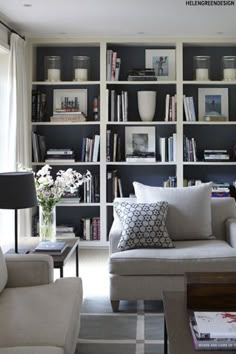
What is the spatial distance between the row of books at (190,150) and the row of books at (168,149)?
139 mm

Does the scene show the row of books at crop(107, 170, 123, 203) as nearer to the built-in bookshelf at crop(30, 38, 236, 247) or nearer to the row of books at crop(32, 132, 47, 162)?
the built-in bookshelf at crop(30, 38, 236, 247)

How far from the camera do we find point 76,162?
606 cm

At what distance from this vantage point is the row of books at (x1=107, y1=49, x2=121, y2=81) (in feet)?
19.6


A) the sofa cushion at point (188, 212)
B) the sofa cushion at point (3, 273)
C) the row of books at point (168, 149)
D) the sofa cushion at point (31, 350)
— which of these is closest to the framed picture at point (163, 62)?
the row of books at point (168, 149)

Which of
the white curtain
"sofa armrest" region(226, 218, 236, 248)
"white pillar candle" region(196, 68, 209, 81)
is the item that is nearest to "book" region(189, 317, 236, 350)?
"sofa armrest" region(226, 218, 236, 248)

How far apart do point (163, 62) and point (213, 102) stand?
75 centimetres

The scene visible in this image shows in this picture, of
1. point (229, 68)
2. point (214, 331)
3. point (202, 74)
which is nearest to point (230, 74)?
point (229, 68)

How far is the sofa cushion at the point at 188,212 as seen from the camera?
423cm

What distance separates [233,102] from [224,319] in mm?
4261

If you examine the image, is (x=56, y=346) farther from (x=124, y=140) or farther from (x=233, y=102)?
(x=233, y=102)

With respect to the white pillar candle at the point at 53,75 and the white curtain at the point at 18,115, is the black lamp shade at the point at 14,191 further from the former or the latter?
the white pillar candle at the point at 53,75

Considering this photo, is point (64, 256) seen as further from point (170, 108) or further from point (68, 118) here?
point (170, 108)

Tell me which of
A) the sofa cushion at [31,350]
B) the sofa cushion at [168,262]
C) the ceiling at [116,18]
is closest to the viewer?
the sofa cushion at [31,350]

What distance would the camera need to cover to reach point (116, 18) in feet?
16.6
